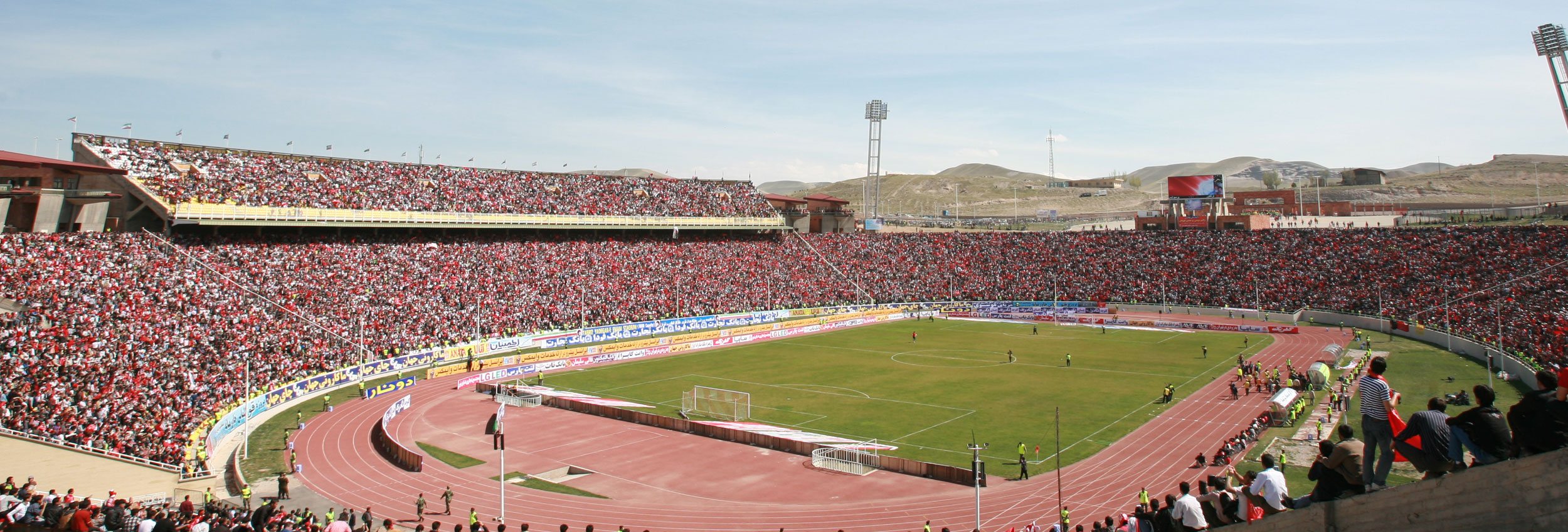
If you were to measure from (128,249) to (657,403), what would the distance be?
28.2m

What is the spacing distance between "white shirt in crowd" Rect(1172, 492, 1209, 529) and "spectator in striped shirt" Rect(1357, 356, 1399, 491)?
74.6 inches

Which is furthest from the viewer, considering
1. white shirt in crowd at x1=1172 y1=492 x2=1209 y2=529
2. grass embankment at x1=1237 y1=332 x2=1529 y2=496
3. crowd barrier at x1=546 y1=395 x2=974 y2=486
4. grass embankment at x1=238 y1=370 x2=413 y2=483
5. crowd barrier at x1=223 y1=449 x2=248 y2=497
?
grass embankment at x1=238 y1=370 x2=413 y2=483

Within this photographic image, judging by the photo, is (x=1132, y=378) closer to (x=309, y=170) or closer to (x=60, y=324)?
(x=60, y=324)

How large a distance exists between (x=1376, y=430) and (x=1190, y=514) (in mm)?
2389

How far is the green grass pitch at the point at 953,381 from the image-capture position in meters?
36.5

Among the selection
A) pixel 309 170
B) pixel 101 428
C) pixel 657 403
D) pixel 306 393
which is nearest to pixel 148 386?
pixel 101 428

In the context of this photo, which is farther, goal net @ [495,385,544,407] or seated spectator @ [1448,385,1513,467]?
goal net @ [495,385,544,407]

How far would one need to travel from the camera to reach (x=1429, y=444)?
751cm

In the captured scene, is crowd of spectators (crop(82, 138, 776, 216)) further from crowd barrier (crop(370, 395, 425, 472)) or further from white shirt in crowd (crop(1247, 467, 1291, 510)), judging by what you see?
white shirt in crowd (crop(1247, 467, 1291, 510))

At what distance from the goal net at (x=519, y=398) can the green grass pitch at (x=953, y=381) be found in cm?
377

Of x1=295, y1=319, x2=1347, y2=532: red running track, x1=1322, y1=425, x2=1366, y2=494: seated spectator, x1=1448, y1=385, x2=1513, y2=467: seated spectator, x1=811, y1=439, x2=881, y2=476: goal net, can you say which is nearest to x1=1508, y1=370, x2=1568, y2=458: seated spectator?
x1=1448, y1=385, x2=1513, y2=467: seated spectator

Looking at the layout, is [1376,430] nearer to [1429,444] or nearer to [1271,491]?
[1429,444]

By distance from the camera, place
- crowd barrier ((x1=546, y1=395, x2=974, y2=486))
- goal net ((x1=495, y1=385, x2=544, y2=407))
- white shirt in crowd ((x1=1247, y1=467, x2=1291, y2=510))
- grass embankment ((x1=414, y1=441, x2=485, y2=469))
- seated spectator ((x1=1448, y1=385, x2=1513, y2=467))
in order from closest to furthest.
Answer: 1. seated spectator ((x1=1448, y1=385, x2=1513, y2=467))
2. white shirt in crowd ((x1=1247, y1=467, x2=1291, y2=510))
3. crowd barrier ((x1=546, y1=395, x2=974, y2=486))
4. grass embankment ((x1=414, y1=441, x2=485, y2=469))
5. goal net ((x1=495, y1=385, x2=544, y2=407))

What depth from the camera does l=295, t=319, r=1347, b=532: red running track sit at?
26578 mm
